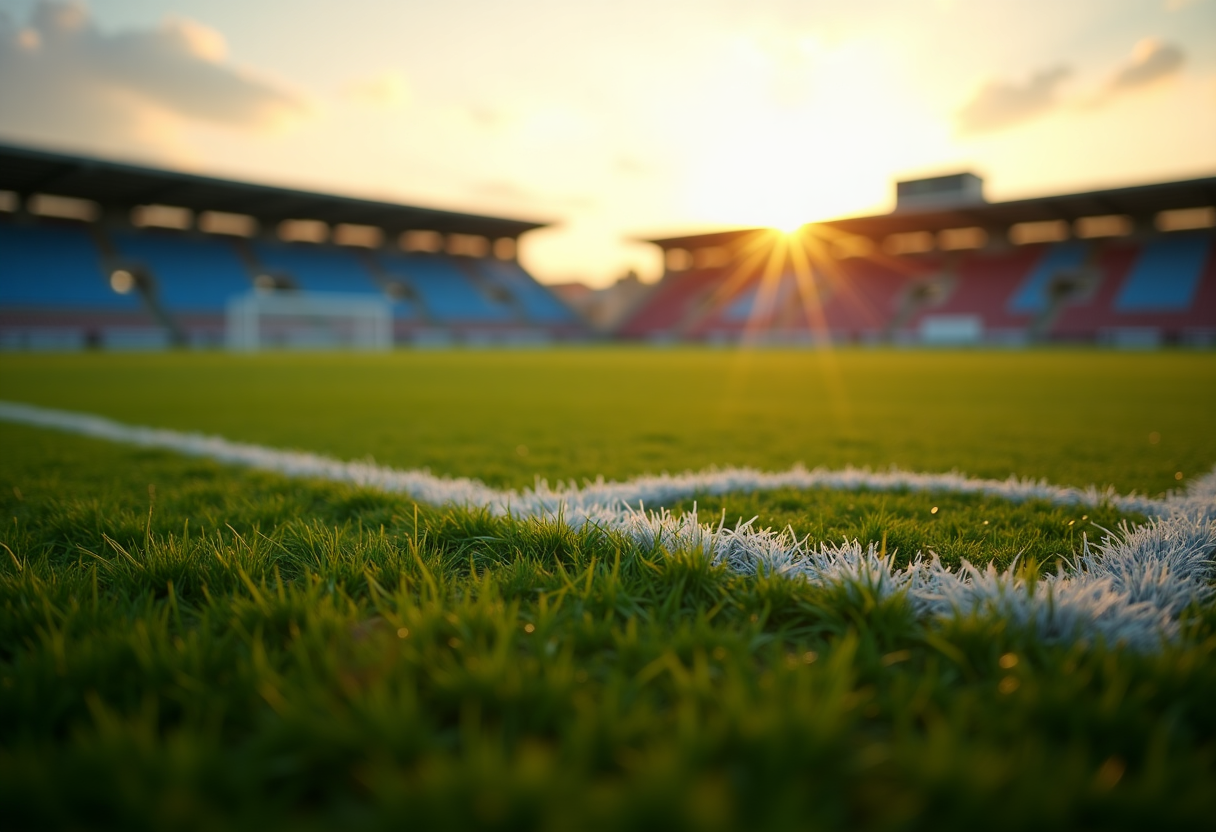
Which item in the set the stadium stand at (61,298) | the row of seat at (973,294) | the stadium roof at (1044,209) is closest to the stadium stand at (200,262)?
the stadium stand at (61,298)

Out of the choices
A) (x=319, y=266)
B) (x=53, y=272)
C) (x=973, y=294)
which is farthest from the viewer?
(x=319, y=266)

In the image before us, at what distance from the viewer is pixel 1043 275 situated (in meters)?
36.1

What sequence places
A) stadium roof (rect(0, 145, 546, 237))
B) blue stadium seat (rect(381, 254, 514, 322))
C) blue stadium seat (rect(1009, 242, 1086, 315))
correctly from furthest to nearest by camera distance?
blue stadium seat (rect(381, 254, 514, 322))
blue stadium seat (rect(1009, 242, 1086, 315))
stadium roof (rect(0, 145, 546, 237))

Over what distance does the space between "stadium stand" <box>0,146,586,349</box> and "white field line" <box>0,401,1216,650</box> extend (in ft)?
105

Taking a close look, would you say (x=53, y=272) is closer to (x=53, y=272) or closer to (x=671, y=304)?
(x=53, y=272)

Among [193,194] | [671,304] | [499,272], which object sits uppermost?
[193,194]

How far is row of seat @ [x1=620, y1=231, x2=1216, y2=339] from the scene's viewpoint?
106ft

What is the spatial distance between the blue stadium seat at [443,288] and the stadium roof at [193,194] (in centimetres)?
224

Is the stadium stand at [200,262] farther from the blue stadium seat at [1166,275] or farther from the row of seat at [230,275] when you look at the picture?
the blue stadium seat at [1166,275]

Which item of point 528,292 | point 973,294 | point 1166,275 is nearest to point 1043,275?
point 973,294

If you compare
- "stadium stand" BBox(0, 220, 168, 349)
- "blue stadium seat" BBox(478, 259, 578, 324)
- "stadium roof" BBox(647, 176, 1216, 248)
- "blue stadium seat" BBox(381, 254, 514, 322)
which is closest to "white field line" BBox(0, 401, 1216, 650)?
"stadium stand" BBox(0, 220, 168, 349)

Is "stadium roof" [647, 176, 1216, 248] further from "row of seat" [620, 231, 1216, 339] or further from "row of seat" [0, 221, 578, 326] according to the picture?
"row of seat" [0, 221, 578, 326]

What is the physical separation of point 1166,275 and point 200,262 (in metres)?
48.0

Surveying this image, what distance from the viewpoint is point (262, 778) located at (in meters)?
1.02
